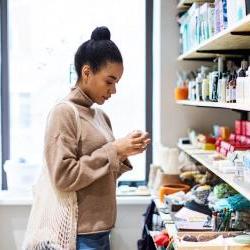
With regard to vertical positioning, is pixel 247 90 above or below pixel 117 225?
above

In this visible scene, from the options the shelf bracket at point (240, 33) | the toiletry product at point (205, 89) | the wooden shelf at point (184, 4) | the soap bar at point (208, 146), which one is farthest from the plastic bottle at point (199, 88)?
the shelf bracket at point (240, 33)

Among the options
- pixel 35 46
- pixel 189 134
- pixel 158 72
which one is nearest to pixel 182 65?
pixel 158 72

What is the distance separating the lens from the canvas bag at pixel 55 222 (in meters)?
1.68

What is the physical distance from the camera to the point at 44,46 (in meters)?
3.41

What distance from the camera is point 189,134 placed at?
311 cm

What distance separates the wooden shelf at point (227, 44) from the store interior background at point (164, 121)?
0.19 metres

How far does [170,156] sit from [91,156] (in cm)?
137

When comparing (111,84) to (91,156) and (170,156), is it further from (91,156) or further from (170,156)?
(170,156)

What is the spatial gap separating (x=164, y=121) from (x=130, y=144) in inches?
56.1

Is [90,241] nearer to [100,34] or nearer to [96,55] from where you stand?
[96,55]

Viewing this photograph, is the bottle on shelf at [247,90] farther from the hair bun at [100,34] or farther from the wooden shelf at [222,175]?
the hair bun at [100,34]

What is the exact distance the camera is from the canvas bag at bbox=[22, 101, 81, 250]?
168 cm

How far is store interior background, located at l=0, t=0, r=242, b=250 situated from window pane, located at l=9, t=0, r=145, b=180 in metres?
0.36

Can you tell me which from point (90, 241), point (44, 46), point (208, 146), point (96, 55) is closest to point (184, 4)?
point (208, 146)
